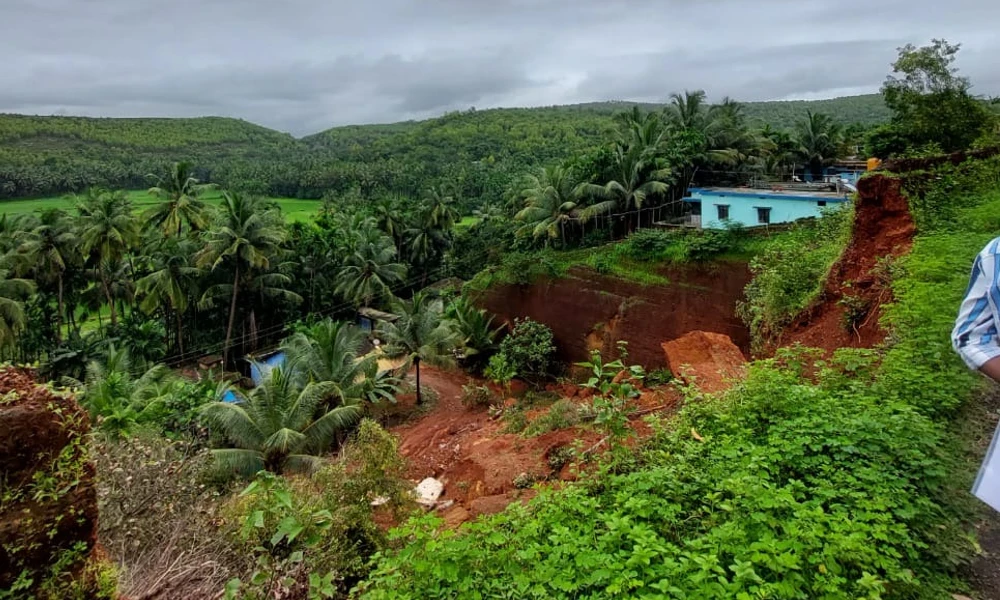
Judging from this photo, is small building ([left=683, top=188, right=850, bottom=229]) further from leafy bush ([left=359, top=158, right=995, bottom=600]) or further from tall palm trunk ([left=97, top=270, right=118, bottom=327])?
tall palm trunk ([left=97, top=270, right=118, bottom=327])

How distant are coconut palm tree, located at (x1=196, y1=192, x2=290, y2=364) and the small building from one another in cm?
1778

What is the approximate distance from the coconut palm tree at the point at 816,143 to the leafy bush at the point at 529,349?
20.6m

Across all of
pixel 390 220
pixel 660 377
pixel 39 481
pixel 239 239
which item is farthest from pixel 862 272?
pixel 390 220

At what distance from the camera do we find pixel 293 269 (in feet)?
105

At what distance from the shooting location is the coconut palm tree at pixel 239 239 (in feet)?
76.4

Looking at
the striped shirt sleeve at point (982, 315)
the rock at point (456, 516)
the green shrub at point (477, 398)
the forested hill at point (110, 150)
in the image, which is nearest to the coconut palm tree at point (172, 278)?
the green shrub at point (477, 398)

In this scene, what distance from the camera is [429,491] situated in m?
12.2

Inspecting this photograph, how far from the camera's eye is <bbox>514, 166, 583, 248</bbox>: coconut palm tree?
23.1 m

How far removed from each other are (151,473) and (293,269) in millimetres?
26620

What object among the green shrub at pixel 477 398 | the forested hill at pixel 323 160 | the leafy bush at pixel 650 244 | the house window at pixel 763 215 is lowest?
the green shrub at pixel 477 398

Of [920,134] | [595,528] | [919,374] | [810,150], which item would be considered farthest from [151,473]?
[810,150]

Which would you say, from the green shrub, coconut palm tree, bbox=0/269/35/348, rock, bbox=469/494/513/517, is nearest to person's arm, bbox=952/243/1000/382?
rock, bbox=469/494/513/517

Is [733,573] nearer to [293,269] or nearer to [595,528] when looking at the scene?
[595,528]

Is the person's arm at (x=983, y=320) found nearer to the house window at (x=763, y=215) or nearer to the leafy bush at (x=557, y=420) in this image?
the leafy bush at (x=557, y=420)
